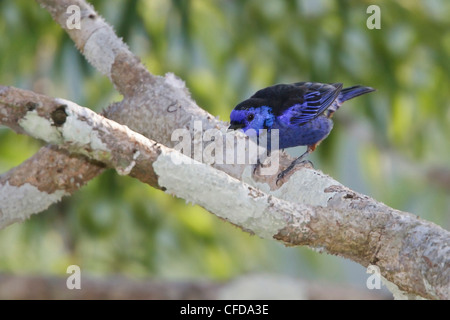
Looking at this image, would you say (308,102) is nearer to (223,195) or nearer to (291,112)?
(291,112)

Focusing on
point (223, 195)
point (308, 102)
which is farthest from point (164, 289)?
point (223, 195)

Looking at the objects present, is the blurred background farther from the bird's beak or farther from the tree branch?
the bird's beak

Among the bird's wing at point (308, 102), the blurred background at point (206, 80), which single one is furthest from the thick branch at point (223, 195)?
the blurred background at point (206, 80)

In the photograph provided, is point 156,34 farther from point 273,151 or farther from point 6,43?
point 273,151

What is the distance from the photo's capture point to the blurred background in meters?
6.61

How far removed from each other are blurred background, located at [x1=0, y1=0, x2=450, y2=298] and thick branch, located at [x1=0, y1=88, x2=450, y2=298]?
4139 millimetres

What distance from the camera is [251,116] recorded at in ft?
10.1

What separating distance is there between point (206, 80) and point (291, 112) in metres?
4.25

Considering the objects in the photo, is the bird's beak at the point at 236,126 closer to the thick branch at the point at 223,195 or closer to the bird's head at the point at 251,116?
the bird's head at the point at 251,116

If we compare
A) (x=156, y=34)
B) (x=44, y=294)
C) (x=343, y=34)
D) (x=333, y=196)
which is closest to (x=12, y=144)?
(x=156, y=34)

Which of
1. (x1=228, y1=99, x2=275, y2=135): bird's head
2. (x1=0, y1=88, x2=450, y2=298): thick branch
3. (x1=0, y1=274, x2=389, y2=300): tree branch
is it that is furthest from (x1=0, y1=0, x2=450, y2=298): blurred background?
(x1=0, y1=88, x2=450, y2=298): thick branch

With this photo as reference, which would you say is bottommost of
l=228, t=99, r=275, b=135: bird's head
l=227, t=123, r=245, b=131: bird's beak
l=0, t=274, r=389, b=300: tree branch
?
l=0, t=274, r=389, b=300: tree branch

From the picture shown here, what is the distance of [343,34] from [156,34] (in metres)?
1.85

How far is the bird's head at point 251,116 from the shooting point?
3.03 m
